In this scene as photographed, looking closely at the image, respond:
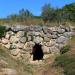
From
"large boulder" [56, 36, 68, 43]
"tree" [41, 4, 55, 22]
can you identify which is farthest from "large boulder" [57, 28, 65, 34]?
"tree" [41, 4, 55, 22]

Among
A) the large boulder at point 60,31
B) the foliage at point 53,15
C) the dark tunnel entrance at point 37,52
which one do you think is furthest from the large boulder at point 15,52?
the foliage at point 53,15

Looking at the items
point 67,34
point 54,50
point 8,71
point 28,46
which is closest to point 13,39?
point 28,46

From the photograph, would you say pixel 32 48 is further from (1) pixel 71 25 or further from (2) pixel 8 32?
(1) pixel 71 25

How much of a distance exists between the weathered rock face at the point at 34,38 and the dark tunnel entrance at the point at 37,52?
716 millimetres

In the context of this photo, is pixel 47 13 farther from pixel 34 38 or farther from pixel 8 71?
pixel 8 71

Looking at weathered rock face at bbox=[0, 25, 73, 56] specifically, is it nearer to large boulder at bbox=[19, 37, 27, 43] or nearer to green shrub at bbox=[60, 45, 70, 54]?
large boulder at bbox=[19, 37, 27, 43]

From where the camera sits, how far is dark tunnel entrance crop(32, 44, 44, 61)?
84.6 ft

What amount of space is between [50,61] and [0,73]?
5.36 meters

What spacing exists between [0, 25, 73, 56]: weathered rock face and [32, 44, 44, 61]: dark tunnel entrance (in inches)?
28.2

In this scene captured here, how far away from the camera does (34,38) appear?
25.3 m

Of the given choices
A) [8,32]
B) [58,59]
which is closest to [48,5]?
[8,32]

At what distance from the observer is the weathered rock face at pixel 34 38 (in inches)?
986

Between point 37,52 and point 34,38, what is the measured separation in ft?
5.42

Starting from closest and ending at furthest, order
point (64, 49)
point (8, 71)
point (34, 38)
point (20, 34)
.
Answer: point (8, 71) < point (64, 49) < point (34, 38) < point (20, 34)
